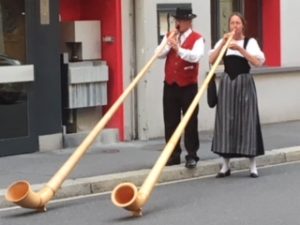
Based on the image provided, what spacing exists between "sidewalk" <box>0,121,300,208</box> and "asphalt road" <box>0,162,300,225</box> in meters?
0.24

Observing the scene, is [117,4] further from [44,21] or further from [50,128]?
[50,128]

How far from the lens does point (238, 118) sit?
357 inches

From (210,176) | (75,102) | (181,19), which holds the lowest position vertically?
(210,176)

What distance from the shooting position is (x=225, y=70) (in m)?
9.11

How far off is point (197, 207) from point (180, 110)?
76.7 inches

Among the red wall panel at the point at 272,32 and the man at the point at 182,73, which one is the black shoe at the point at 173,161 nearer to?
the man at the point at 182,73

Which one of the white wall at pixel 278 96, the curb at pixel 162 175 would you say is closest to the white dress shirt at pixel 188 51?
the curb at pixel 162 175

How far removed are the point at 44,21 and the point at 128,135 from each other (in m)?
2.24

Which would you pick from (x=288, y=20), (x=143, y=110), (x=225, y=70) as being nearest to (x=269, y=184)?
(x=225, y=70)

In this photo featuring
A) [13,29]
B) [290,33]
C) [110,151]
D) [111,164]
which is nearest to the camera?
[111,164]

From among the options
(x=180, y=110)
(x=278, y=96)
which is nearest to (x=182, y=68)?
(x=180, y=110)

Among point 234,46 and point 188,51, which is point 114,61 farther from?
point 234,46

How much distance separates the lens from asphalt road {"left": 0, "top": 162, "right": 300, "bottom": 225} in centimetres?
707

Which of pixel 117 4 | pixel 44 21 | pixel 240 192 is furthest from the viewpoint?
pixel 117 4
